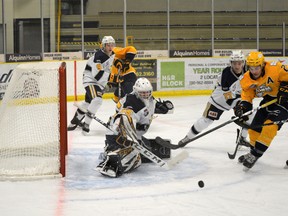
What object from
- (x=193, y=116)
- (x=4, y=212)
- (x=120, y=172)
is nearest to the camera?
(x=4, y=212)

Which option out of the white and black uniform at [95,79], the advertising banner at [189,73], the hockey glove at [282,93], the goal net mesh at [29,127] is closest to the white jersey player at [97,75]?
the white and black uniform at [95,79]

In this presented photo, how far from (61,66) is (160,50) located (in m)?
6.27

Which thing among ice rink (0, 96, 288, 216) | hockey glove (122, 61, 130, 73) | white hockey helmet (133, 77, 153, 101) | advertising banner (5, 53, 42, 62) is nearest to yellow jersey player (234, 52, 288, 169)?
ice rink (0, 96, 288, 216)

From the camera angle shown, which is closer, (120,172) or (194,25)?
(120,172)

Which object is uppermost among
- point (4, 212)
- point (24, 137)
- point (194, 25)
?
point (194, 25)

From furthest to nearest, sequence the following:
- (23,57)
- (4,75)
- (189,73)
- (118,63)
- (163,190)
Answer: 1. (189,73)
2. (23,57)
3. (4,75)
4. (118,63)
5. (163,190)

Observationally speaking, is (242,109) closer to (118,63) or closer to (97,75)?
(97,75)

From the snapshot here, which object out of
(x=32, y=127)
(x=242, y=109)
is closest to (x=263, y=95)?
(x=242, y=109)

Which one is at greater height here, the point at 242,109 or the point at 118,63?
the point at 118,63

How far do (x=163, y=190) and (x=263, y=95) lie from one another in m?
1.28

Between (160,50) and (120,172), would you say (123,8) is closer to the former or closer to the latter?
(160,50)

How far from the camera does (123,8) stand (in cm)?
1049

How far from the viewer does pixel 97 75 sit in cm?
704

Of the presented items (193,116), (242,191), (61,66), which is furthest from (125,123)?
(193,116)
